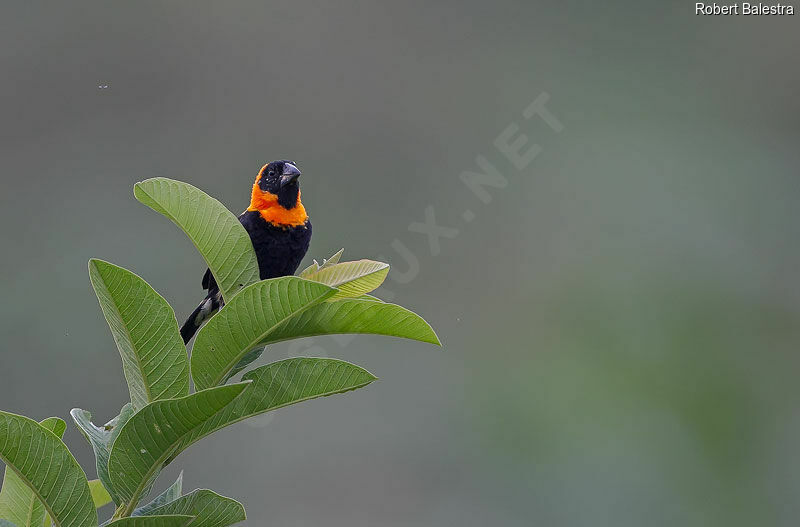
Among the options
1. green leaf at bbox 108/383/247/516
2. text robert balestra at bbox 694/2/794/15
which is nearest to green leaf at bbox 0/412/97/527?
green leaf at bbox 108/383/247/516

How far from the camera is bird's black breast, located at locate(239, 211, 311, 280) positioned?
2426 millimetres

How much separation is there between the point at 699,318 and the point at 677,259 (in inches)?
25.2

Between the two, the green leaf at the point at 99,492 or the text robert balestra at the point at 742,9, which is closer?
the green leaf at the point at 99,492

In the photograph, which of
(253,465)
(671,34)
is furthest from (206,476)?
(671,34)

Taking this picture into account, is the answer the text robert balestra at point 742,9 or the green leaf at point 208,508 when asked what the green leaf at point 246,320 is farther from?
the text robert balestra at point 742,9

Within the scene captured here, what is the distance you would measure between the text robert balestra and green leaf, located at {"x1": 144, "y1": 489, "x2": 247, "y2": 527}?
35.4ft

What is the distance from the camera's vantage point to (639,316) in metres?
8.02

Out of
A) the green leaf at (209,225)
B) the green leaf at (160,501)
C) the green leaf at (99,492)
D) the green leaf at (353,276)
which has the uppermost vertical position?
the green leaf at (209,225)

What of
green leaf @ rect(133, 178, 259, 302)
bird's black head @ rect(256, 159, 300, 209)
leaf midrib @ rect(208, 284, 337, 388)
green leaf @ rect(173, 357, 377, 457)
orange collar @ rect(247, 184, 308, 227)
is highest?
bird's black head @ rect(256, 159, 300, 209)

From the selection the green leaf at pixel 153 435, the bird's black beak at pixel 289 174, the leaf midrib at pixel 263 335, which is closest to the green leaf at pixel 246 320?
the leaf midrib at pixel 263 335

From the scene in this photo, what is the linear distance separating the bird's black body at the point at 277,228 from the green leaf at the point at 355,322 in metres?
1.26

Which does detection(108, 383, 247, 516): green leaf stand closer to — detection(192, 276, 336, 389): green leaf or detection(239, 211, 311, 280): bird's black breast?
detection(192, 276, 336, 389): green leaf

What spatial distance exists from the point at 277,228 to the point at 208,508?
1.48 metres

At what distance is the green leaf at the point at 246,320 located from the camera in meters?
1.05
